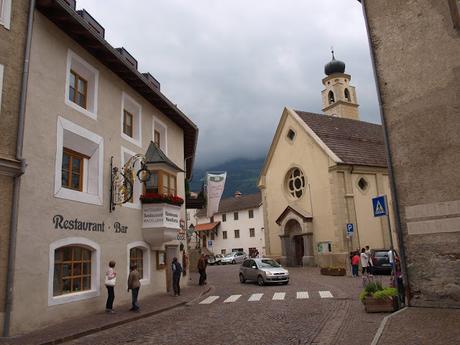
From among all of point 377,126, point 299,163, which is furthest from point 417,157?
point 377,126

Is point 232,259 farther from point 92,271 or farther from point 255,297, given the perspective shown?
point 92,271

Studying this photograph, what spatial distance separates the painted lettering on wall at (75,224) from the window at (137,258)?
108 inches

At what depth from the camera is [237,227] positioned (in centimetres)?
6209

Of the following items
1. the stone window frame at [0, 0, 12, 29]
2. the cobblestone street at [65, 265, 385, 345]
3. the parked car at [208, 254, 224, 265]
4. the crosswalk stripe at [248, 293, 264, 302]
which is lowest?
the cobblestone street at [65, 265, 385, 345]

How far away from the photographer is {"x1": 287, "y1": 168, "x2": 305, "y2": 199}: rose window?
37250 millimetres

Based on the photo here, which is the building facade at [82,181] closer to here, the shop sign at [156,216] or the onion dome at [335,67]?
the shop sign at [156,216]

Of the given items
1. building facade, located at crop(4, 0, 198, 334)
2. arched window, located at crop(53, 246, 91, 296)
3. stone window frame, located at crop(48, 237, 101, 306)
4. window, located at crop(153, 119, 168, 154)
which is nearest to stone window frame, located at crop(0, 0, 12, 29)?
building facade, located at crop(4, 0, 198, 334)

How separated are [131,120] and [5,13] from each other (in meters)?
7.73

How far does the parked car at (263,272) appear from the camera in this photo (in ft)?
71.7

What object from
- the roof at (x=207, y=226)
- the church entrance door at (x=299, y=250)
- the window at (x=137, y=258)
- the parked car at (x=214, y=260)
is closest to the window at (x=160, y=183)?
the window at (x=137, y=258)

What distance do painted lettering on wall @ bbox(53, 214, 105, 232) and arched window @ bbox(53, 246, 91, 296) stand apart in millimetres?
657

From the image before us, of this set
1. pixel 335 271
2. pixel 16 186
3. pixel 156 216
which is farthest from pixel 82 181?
pixel 335 271

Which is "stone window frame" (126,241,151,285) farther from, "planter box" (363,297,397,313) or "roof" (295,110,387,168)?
"roof" (295,110,387,168)

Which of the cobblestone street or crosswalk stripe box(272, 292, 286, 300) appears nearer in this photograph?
the cobblestone street
